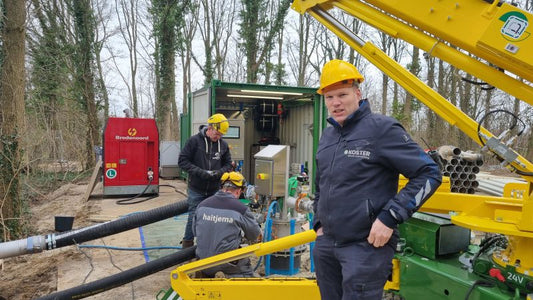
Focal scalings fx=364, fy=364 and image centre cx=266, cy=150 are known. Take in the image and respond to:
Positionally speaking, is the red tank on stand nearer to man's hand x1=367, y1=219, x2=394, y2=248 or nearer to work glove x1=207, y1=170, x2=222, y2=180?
work glove x1=207, y1=170, x2=222, y2=180

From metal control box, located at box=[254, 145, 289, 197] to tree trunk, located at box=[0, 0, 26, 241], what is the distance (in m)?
3.96

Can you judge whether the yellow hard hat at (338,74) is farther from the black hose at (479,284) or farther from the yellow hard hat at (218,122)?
the yellow hard hat at (218,122)

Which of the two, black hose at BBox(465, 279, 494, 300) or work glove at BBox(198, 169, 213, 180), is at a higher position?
work glove at BBox(198, 169, 213, 180)

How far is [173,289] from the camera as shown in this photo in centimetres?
299

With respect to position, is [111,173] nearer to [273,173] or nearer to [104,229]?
[104,229]

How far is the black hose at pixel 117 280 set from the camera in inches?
134

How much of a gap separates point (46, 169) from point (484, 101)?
18184mm

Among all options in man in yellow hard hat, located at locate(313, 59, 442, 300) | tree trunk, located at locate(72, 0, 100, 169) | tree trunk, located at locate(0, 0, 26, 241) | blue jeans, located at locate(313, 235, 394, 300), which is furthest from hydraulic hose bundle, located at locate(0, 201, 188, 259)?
tree trunk, located at locate(72, 0, 100, 169)

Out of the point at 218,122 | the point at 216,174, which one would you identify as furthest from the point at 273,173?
the point at 218,122

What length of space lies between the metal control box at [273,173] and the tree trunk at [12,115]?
3.96 meters

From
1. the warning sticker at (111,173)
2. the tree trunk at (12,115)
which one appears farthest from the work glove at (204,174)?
the warning sticker at (111,173)

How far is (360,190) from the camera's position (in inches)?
73.3

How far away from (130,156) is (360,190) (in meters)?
8.73

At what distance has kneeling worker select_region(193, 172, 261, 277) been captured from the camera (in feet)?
10.7
